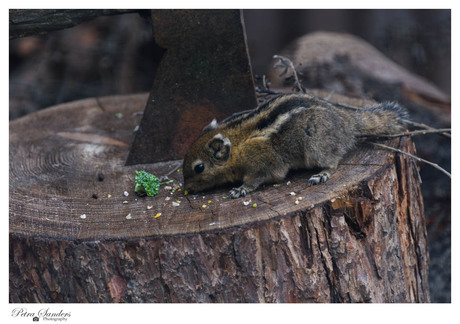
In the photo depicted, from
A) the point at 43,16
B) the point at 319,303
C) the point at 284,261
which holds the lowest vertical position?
the point at 319,303

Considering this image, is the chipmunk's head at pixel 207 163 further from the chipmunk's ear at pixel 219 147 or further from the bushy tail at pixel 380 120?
the bushy tail at pixel 380 120

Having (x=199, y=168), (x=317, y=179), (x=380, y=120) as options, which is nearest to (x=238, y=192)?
(x=199, y=168)

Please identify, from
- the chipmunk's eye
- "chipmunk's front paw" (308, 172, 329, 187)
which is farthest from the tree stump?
the chipmunk's eye

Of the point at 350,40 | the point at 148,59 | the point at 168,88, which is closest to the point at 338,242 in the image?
the point at 168,88

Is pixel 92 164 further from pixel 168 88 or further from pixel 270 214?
pixel 270 214

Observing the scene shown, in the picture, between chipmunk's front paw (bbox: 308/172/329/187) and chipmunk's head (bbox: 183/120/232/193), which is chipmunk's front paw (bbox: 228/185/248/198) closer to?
chipmunk's head (bbox: 183/120/232/193)

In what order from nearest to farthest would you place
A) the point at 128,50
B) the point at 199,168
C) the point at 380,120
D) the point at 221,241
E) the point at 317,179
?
1. the point at 221,241
2. the point at 317,179
3. the point at 199,168
4. the point at 380,120
5. the point at 128,50

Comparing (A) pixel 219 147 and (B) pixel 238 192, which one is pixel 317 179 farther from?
(A) pixel 219 147
